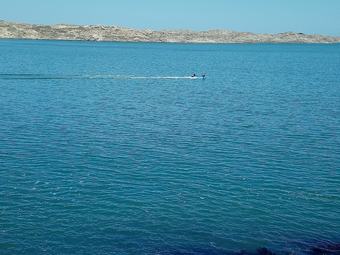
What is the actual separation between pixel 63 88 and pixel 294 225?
92228 millimetres

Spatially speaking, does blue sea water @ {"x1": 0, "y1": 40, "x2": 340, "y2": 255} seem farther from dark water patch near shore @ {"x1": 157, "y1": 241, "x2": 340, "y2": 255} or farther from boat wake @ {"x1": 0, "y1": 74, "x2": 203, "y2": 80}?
boat wake @ {"x1": 0, "y1": 74, "x2": 203, "y2": 80}

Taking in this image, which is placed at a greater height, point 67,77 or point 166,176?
point 166,176

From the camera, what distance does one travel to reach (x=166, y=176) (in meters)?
54.6

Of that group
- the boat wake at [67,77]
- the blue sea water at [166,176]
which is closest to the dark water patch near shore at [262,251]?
the blue sea water at [166,176]

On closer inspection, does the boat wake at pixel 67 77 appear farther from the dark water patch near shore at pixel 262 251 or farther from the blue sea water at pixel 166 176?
the dark water patch near shore at pixel 262 251

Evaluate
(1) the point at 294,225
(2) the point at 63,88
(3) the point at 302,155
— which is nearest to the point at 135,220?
(1) the point at 294,225

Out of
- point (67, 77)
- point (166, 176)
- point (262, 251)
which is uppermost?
point (262, 251)

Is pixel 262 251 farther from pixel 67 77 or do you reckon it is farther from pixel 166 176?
pixel 67 77

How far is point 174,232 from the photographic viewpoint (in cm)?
4150

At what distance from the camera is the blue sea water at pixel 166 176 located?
40625 mm

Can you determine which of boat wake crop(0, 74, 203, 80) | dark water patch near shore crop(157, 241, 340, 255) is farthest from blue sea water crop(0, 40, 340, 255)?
boat wake crop(0, 74, 203, 80)

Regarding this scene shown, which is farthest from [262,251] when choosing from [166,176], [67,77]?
[67,77]

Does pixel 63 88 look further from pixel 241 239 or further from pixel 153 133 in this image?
pixel 241 239

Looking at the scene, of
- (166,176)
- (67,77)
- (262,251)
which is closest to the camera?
(262,251)
